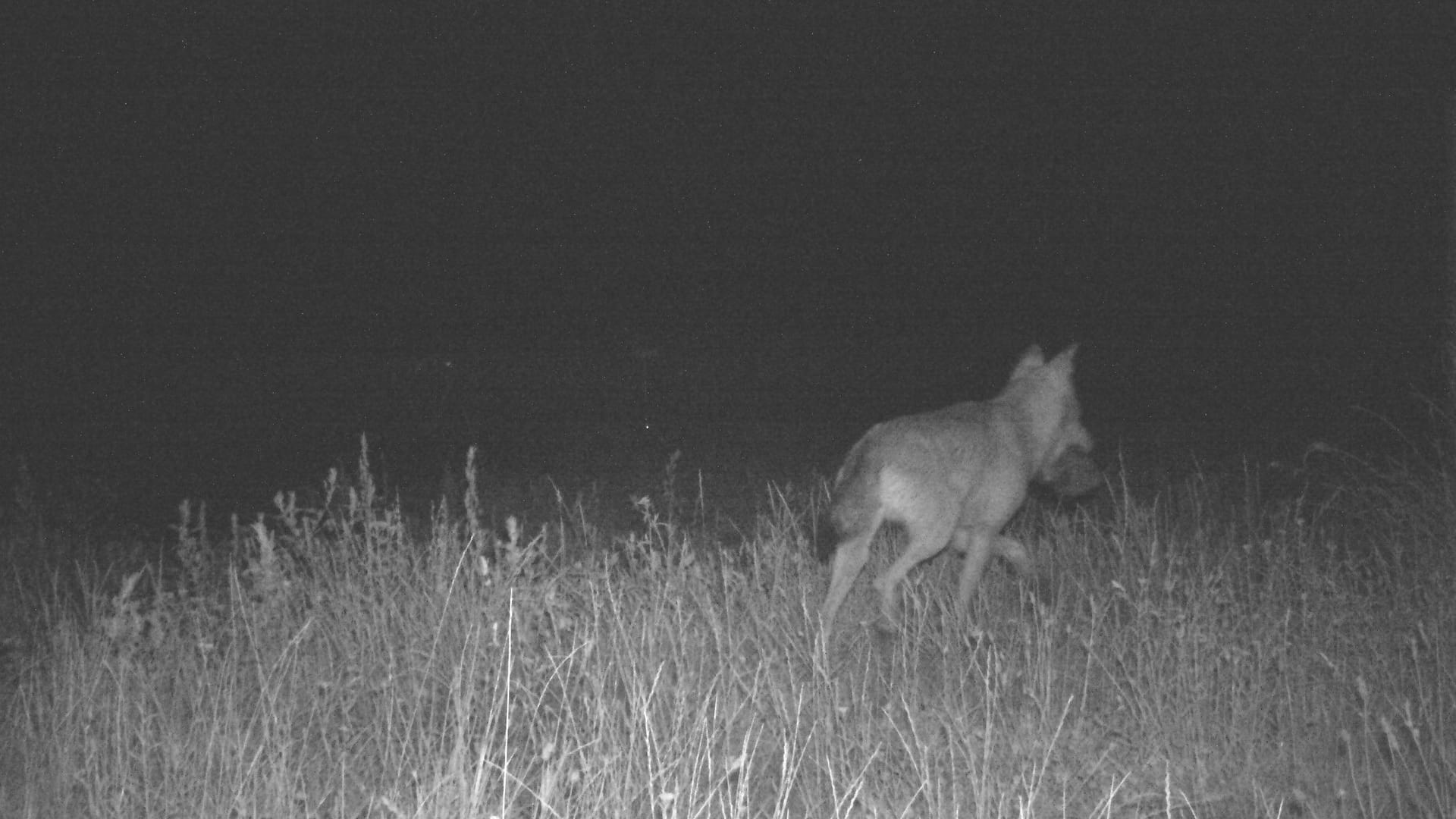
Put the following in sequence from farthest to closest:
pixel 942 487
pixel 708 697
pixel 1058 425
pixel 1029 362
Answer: pixel 1029 362
pixel 1058 425
pixel 942 487
pixel 708 697

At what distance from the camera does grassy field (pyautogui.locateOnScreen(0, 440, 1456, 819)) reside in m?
3.73

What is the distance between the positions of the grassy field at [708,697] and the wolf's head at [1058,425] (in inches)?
43.5

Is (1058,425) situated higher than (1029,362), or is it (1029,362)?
(1029,362)

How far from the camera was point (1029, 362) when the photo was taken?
321 inches

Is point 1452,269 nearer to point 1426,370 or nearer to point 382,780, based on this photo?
point 1426,370

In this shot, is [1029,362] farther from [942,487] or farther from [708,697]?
[708,697]

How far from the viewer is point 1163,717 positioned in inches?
179

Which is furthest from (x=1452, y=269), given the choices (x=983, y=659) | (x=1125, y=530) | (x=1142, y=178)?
(x=1142, y=178)

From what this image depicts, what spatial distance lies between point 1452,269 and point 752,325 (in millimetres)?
21332

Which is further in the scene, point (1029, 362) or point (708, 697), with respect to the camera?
point (1029, 362)

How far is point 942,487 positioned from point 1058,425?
1563mm

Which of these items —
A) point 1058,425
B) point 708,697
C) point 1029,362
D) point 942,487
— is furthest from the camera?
point 1029,362

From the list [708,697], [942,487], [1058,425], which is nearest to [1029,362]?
[1058,425]

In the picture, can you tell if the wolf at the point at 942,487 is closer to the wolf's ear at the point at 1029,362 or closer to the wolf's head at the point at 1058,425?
the wolf's head at the point at 1058,425
